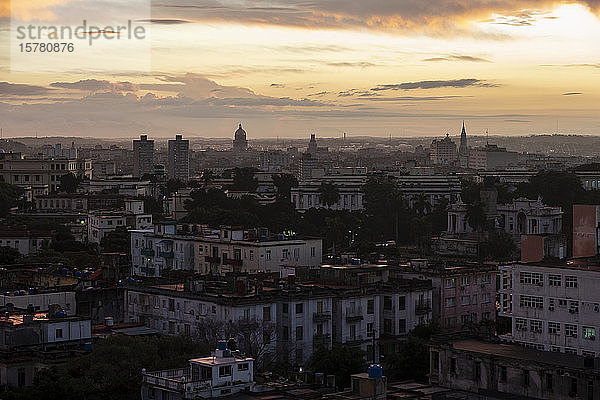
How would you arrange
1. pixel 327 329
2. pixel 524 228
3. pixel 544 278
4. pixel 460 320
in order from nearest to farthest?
1. pixel 544 278
2. pixel 327 329
3. pixel 460 320
4. pixel 524 228

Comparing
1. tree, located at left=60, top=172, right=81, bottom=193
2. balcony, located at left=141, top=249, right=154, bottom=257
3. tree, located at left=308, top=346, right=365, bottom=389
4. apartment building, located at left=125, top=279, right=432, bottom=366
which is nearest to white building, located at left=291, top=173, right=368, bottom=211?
tree, located at left=60, top=172, right=81, bottom=193

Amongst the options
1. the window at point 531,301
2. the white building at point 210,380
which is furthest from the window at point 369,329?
the white building at point 210,380

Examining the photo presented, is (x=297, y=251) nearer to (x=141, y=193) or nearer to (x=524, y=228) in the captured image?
(x=524, y=228)

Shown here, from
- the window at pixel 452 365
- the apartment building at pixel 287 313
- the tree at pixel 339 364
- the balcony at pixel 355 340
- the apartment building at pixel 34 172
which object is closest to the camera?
the window at pixel 452 365

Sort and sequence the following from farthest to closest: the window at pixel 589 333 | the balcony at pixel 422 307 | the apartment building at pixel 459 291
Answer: the apartment building at pixel 459 291
the balcony at pixel 422 307
the window at pixel 589 333

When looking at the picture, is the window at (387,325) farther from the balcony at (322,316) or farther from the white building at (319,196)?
the white building at (319,196)

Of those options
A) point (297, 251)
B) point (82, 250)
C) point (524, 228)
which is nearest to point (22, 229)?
point (82, 250)
